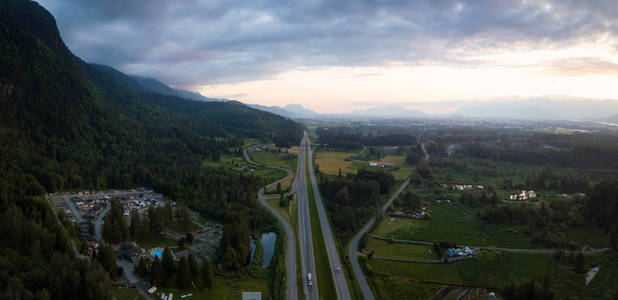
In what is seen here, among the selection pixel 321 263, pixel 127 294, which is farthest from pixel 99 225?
pixel 321 263

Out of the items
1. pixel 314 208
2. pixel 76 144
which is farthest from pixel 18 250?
pixel 76 144

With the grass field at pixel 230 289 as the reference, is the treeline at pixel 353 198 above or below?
above

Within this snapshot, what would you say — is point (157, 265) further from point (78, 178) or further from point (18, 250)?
point (78, 178)

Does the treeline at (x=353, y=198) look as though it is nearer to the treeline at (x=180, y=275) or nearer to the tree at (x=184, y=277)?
the treeline at (x=180, y=275)

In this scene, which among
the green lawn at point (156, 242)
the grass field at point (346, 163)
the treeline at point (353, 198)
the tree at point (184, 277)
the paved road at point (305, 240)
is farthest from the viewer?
the grass field at point (346, 163)

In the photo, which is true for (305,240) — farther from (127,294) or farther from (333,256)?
(127,294)

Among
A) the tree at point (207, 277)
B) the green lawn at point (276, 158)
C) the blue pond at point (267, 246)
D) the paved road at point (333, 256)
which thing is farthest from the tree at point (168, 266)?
the green lawn at point (276, 158)

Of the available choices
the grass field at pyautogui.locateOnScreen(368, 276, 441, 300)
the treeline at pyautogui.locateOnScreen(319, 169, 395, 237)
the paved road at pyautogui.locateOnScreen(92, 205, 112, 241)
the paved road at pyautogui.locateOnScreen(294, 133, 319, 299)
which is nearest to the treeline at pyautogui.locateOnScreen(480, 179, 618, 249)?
the treeline at pyautogui.locateOnScreen(319, 169, 395, 237)
